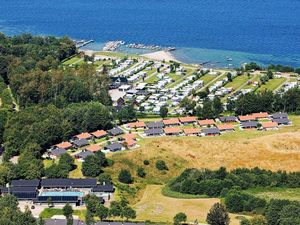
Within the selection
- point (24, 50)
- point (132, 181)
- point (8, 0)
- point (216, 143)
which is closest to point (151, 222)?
point (132, 181)

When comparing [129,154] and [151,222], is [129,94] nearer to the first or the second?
[129,154]

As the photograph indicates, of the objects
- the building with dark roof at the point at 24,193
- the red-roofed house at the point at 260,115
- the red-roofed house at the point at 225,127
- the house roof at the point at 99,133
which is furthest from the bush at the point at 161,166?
the red-roofed house at the point at 260,115

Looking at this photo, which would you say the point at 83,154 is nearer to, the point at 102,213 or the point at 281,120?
the point at 102,213

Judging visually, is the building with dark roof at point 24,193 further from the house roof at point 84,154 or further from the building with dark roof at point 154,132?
the building with dark roof at point 154,132

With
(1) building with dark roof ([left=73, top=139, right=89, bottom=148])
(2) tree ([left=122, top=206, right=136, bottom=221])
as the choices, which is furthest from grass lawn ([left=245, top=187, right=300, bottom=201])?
(1) building with dark roof ([left=73, top=139, right=89, bottom=148])

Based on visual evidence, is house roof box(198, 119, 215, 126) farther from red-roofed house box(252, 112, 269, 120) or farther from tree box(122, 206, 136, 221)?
tree box(122, 206, 136, 221)
